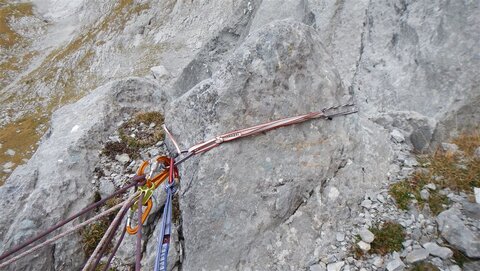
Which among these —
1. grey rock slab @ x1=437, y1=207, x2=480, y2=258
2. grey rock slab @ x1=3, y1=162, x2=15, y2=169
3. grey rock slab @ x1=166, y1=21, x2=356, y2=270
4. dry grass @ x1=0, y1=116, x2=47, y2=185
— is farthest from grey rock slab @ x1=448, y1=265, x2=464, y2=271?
grey rock slab @ x1=3, y1=162, x2=15, y2=169

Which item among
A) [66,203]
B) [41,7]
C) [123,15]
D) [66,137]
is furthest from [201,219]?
[41,7]

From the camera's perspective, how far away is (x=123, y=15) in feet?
125

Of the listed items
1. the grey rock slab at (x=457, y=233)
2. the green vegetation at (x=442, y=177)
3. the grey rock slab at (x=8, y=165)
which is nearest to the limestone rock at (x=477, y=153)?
the green vegetation at (x=442, y=177)

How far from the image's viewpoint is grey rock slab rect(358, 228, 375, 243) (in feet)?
14.6

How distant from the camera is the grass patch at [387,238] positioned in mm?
4332

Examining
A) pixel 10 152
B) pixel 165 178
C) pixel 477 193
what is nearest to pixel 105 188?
pixel 165 178

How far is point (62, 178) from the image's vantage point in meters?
5.95

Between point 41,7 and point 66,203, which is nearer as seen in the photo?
point 66,203

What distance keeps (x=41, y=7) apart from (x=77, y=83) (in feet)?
207

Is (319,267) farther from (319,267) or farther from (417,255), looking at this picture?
(417,255)

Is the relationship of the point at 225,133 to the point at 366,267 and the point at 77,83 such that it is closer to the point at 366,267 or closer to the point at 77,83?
the point at 366,267

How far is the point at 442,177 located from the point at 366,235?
5.13 feet

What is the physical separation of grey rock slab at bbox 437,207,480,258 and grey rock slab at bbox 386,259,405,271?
717 millimetres

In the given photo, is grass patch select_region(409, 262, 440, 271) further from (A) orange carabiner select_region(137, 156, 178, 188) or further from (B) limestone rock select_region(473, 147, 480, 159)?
(A) orange carabiner select_region(137, 156, 178, 188)
